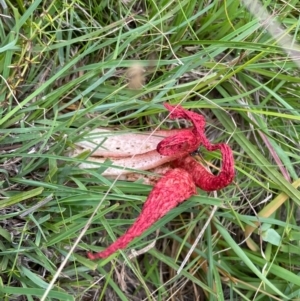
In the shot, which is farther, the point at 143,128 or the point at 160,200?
the point at 143,128

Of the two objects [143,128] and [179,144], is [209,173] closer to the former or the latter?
[179,144]

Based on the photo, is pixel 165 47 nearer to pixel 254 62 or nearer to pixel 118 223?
pixel 254 62

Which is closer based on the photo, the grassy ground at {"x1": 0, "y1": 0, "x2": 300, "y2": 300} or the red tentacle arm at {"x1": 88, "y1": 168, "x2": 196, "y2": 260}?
the red tentacle arm at {"x1": 88, "y1": 168, "x2": 196, "y2": 260}

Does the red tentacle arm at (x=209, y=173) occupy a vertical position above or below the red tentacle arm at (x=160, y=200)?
above

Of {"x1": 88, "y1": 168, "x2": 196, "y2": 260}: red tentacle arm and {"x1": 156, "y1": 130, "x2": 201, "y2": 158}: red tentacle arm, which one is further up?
{"x1": 156, "y1": 130, "x2": 201, "y2": 158}: red tentacle arm

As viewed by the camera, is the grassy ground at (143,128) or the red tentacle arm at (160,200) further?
the grassy ground at (143,128)

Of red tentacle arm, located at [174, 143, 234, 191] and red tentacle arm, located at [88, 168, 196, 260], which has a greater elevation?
red tentacle arm, located at [174, 143, 234, 191]

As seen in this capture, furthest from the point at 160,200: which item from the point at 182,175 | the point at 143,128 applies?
the point at 143,128
